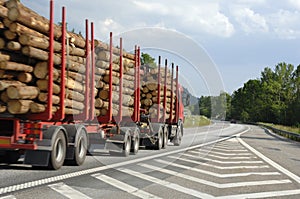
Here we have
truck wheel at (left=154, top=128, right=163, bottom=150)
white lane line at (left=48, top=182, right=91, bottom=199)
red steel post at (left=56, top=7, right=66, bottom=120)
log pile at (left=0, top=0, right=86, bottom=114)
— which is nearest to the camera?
white lane line at (left=48, top=182, right=91, bottom=199)

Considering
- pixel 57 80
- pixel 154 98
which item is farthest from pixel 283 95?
pixel 57 80

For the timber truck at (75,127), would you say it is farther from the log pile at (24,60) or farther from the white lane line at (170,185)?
the white lane line at (170,185)

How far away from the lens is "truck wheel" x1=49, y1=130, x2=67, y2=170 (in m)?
9.77

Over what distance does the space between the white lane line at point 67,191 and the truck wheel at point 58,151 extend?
1.47 m

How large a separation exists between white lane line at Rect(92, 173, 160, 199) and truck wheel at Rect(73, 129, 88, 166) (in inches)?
51.5

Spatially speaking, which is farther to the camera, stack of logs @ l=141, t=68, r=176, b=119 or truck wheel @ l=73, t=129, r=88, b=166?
stack of logs @ l=141, t=68, r=176, b=119

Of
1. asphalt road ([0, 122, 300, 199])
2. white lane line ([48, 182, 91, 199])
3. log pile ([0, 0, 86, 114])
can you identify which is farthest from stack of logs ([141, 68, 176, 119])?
white lane line ([48, 182, 91, 199])

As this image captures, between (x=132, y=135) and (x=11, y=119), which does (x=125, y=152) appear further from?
(x=11, y=119)

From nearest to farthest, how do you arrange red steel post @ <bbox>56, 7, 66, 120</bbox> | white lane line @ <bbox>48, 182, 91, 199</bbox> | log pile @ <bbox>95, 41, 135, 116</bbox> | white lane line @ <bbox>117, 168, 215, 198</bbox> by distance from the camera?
white lane line @ <bbox>48, 182, 91, 199</bbox> < white lane line @ <bbox>117, 168, 215, 198</bbox> < red steel post @ <bbox>56, 7, 66, 120</bbox> < log pile @ <bbox>95, 41, 135, 116</bbox>

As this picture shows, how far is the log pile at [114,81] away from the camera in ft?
41.1

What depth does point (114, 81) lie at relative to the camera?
1330 cm

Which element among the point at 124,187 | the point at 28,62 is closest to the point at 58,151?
the point at 28,62

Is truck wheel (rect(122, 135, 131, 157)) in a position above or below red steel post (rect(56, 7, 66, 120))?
below

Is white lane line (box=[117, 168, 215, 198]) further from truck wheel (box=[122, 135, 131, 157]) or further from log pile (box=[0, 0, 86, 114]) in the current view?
truck wheel (box=[122, 135, 131, 157])
